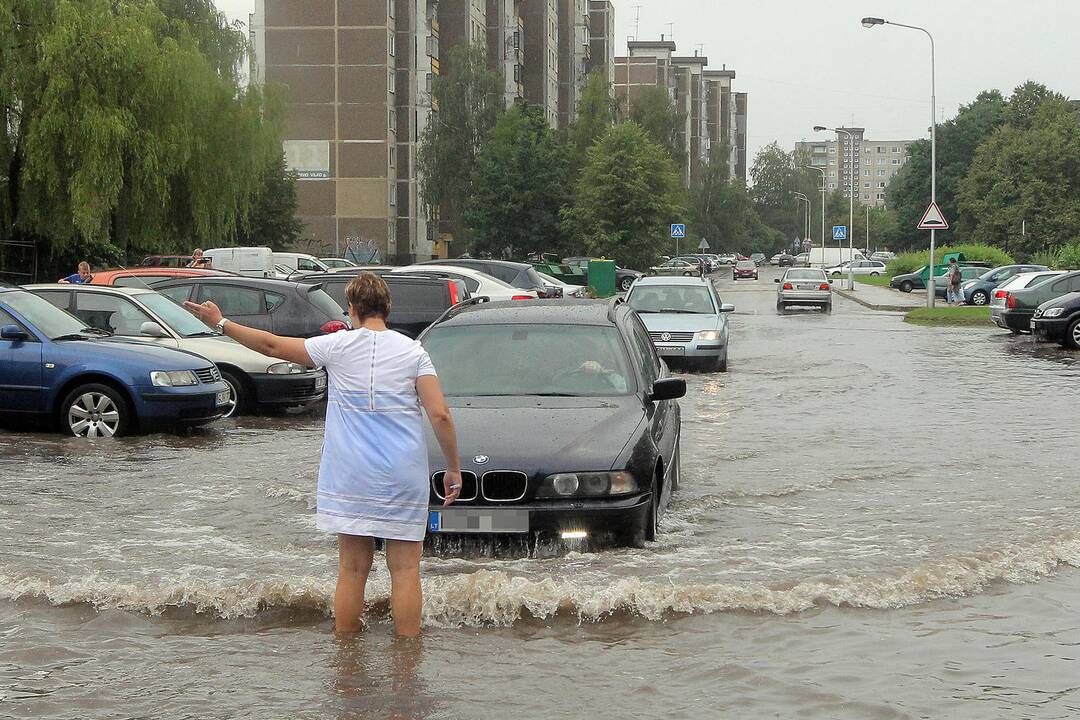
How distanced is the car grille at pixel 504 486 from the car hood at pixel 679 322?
1459cm

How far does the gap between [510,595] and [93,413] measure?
8088 millimetres

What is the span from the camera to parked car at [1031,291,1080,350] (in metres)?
28.8

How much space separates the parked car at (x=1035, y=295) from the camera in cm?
3266

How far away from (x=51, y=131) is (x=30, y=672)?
2591 cm

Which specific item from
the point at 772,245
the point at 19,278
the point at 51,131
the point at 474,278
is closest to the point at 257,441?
the point at 474,278

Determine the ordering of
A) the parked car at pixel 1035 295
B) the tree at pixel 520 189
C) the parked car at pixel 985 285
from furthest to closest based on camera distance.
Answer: the tree at pixel 520 189 < the parked car at pixel 985 285 < the parked car at pixel 1035 295

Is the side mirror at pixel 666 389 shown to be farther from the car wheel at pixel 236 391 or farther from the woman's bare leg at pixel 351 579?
the car wheel at pixel 236 391

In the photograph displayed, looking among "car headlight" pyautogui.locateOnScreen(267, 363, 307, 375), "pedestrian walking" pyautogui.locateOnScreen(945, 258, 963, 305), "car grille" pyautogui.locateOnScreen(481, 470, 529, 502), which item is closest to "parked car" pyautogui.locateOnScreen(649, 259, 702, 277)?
"pedestrian walking" pyautogui.locateOnScreen(945, 258, 963, 305)

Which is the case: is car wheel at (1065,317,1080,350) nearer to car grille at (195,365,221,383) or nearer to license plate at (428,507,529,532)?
car grille at (195,365,221,383)

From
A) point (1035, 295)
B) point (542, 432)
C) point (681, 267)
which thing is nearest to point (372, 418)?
point (542, 432)

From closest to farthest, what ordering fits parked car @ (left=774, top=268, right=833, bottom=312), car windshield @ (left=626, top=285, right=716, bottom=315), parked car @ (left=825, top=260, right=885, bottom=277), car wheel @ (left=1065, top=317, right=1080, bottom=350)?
car windshield @ (left=626, top=285, right=716, bottom=315)
car wheel @ (left=1065, top=317, right=1080, bottom=350)
parked car @ (left=774, top=268, right=833, bottom=312)
parked car @ (left=825, top=260, right=885, bottom=277)

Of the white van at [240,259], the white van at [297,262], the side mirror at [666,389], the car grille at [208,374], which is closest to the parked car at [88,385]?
the car grille at [208,374]

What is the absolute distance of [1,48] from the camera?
1178 inches

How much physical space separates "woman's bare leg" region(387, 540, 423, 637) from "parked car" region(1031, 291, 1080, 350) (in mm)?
24987
